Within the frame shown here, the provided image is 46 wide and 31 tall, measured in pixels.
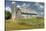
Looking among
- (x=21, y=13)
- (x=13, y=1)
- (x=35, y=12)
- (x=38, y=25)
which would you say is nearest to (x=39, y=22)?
(x=38, y=25)

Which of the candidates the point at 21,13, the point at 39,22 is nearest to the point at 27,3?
the point at 21,13

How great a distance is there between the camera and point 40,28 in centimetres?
125

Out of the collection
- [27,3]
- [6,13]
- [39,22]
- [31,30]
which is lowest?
[31,30]

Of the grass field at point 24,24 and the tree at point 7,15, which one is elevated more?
the tree at point 7,15

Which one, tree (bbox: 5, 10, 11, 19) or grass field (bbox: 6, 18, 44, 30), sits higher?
tree (bbox: 5, 10, 11, 19)

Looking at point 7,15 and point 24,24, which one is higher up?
point 7,15

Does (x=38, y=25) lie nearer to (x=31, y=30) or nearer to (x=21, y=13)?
(x=31, y=30)

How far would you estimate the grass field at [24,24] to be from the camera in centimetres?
120

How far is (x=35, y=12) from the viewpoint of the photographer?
49.0 inches

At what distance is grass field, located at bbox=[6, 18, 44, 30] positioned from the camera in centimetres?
120

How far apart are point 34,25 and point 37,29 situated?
0.07m

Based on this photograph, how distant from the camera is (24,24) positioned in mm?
1218

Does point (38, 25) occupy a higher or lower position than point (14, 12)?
lower
